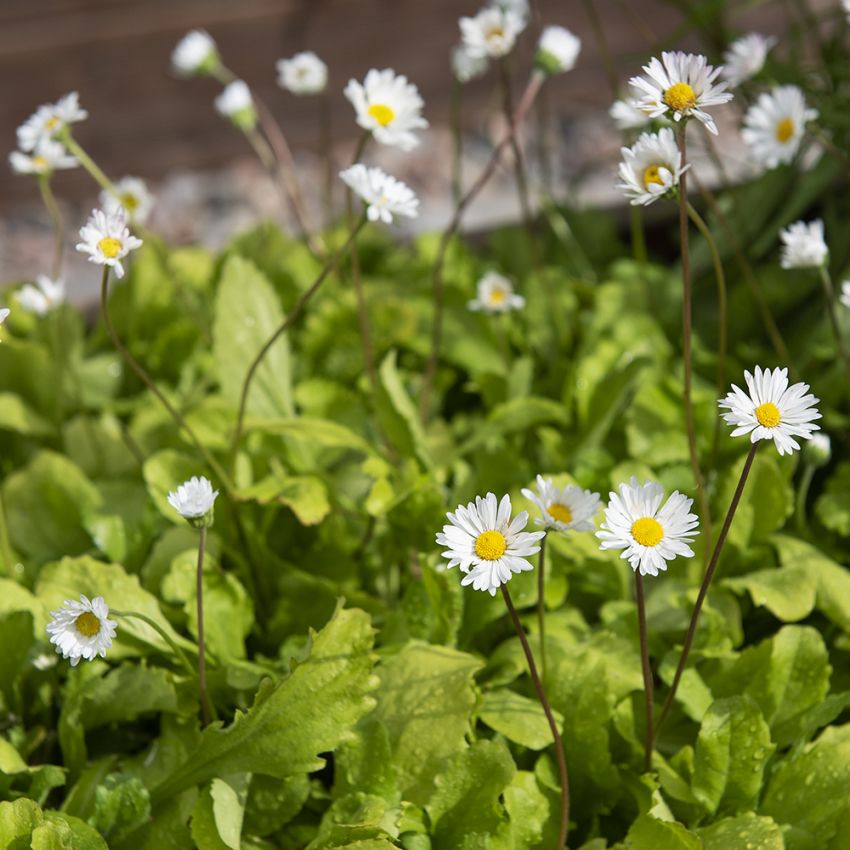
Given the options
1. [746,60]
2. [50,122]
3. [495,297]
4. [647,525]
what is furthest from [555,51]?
[647,525]

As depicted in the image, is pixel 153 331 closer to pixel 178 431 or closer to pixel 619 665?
pixel 178 431

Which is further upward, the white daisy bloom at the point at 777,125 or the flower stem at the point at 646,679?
the white daisy bloom at the point at 777,125

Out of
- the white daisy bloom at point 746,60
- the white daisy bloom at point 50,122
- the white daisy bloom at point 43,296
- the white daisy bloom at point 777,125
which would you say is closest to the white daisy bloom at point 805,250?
the white daisy bloom at point 777,125

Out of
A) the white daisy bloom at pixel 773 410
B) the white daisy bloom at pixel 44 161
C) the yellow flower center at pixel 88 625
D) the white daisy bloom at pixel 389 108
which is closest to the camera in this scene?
the white daisy bloom at pixel 773 410

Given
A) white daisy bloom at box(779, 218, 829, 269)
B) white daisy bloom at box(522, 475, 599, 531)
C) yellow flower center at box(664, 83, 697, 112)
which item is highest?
white daisy bloom at box(779, 218, 829, 269)

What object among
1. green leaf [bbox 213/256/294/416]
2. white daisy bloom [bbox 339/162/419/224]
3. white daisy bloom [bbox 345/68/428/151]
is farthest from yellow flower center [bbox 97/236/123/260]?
green leaf [bbox 213/256/294/416]

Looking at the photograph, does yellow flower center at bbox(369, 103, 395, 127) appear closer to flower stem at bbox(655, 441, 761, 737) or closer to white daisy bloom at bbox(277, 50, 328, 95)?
white daisy bloom at bbox(277, 50, 328, 95)

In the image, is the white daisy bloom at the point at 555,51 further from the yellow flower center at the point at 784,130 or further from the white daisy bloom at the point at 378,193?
the white daisy bloom at the point at 378,193

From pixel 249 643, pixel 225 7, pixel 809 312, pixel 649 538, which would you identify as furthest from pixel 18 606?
pixel 225 7
